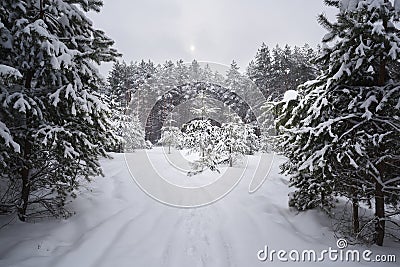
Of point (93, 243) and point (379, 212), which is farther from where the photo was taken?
point (379, 212)

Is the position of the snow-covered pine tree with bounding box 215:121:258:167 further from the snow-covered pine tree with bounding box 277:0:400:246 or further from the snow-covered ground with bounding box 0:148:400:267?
the snow-covered pine tree with bounding box 277:0:400:246

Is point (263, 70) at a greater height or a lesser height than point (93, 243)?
greater

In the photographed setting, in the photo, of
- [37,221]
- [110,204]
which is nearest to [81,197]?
[110,204]

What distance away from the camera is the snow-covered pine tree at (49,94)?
582 cm

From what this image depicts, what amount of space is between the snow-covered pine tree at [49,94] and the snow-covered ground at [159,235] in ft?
3.33

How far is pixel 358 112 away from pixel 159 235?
594 cm

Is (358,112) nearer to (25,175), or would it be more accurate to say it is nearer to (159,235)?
(159,235)

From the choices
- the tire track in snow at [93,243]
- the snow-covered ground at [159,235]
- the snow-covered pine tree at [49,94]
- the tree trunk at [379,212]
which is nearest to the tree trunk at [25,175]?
the snow-covered pine tree at [49,94]

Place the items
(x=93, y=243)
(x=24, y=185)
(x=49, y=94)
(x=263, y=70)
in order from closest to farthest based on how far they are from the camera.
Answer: (x=93, y=243) < (x=49, y=94) < (x=24, y=185) < (x=263, y=70)

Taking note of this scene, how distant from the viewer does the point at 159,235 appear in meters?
6.88

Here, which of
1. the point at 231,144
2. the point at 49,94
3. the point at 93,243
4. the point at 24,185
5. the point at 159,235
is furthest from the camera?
the point at 231,144

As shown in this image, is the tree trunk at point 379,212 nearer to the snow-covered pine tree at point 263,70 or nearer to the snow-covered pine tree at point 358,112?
the snow-covered pine tree at point 358,112

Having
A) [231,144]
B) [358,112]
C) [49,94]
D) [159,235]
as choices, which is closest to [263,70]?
[231,144]

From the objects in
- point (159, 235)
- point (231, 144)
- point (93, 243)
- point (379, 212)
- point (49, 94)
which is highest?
point (231, 144)
